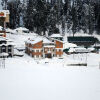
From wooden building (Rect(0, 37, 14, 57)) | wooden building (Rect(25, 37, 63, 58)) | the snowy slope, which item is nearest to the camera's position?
the snowy slope

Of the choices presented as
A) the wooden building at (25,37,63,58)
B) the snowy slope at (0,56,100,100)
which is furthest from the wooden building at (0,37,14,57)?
the snowy slope at (0,56,100,100)

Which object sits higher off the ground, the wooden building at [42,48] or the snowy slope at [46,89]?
the wooden building at [42,48]

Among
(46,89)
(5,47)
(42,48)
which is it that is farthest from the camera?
(42,48)

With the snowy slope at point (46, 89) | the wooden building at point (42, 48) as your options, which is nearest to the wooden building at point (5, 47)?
the wooden building at point (42, 48)

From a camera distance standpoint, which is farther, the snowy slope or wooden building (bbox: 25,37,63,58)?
wooden building (bbox: 25,37,63,58)

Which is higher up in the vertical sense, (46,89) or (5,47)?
(5,47)

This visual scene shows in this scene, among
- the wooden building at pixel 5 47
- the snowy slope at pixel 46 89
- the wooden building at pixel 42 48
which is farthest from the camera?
the wooden building at pixel 42 48

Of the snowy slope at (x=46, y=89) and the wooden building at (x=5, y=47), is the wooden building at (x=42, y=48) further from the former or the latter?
the snowy slope at (x=46, y=89)

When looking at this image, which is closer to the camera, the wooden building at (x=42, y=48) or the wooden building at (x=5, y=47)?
the wooden building at (x=5, y=47)

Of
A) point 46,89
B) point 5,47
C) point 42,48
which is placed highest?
point 5,47

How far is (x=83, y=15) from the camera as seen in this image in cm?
8075

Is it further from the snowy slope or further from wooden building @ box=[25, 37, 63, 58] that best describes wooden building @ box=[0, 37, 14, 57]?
the snowy slope

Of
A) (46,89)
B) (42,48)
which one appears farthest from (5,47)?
(46,89)

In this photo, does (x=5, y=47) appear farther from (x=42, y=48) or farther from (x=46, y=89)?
(x=46, y=89)
